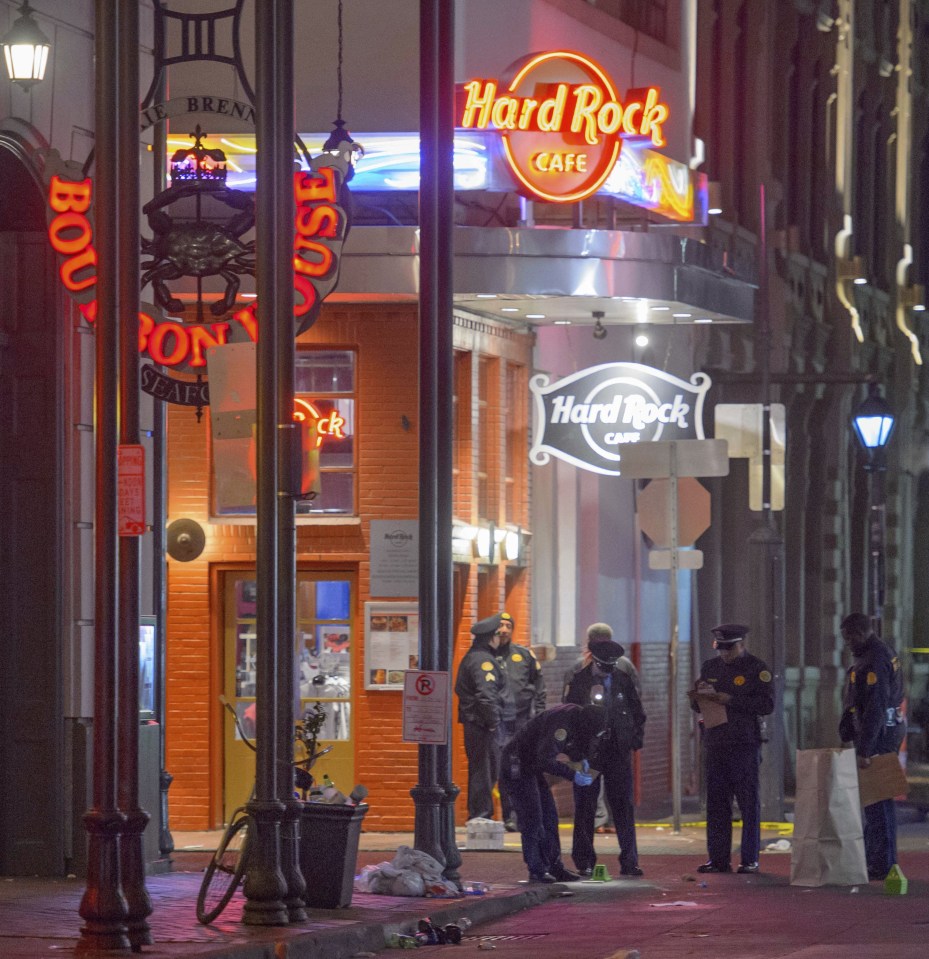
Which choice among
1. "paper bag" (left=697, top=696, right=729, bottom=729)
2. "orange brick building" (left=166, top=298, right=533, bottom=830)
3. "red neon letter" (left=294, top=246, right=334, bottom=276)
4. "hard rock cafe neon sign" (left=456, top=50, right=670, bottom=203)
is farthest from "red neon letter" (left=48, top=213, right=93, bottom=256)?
"hard rock cafe neon sign" (left=456, top=50, right=670, bottom=203)

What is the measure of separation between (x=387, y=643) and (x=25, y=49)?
8.18 metres

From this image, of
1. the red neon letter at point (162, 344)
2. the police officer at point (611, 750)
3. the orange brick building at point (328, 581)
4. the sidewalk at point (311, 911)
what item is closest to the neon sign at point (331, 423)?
the orange brick building at point (328, 581)

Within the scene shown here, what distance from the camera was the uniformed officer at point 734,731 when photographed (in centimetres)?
1969

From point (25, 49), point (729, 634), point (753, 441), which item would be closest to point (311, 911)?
point (729, 634)

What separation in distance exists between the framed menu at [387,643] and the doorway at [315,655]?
36 cm

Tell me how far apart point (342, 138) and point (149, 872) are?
6780 mm

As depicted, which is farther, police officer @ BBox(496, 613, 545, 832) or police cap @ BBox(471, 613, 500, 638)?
police officer @ BBox(496, 613, 545, 832)

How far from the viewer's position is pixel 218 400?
623 inches

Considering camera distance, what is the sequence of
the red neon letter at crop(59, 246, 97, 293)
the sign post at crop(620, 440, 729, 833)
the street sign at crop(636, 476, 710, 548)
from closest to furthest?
the red neon letter at crop(59, 246, 97, 293), the sign post at crop(620, 440, 729, 833), the street sign at crop(636, 476, 710, 548)

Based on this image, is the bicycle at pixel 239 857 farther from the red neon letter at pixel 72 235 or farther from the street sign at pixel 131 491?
the red neon letter at pixel 72 235

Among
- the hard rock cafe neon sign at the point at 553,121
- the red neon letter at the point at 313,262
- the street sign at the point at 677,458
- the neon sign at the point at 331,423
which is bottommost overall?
the street sign at the point at 677,458

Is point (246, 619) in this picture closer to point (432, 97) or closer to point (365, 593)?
point (365, 593)

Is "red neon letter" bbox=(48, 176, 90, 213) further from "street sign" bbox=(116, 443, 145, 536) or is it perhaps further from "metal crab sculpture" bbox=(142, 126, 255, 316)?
"street sign" bbox=(116, 443, 145, 536)

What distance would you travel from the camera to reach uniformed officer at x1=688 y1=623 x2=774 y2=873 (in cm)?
1969
